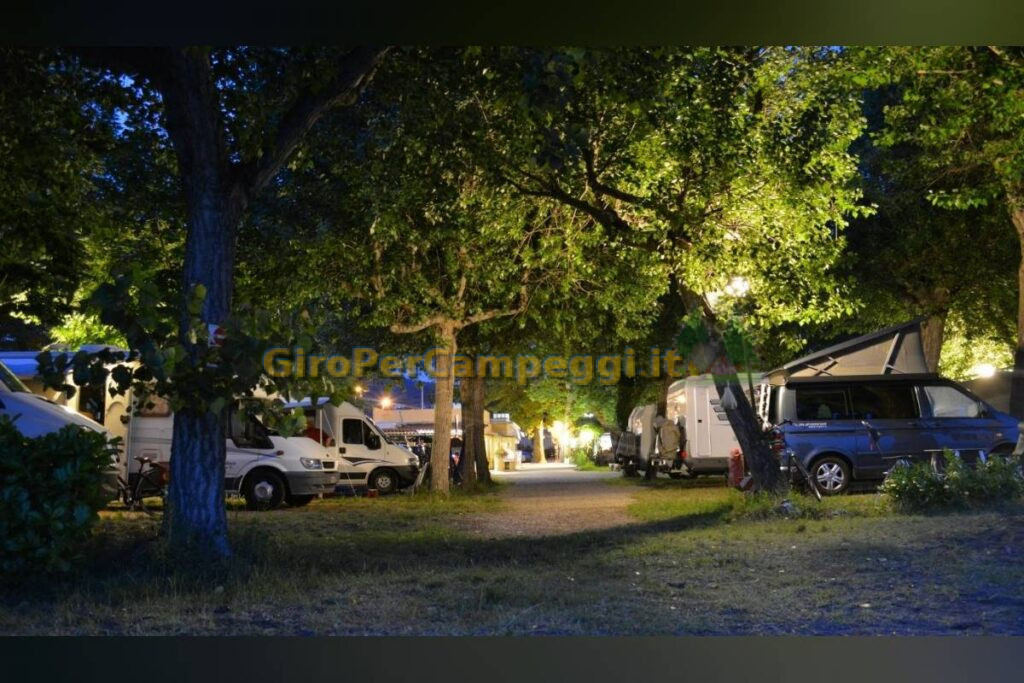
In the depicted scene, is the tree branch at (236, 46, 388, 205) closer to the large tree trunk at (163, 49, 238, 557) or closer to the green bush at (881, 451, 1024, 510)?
the large tree trunk at (163, 49, 238, 557)

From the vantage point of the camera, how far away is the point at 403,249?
1752 cm

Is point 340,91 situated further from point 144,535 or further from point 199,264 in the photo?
point 144,535

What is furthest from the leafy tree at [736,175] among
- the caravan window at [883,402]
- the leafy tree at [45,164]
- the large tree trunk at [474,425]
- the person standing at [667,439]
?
the large tree trunk at [474,425]

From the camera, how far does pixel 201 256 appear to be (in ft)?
27.4

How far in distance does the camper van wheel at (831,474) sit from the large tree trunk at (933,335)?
4.91 meters

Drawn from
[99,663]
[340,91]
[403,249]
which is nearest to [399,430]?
[403,249]

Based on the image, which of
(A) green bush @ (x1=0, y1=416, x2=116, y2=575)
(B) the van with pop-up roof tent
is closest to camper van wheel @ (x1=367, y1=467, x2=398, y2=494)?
(B) the van with pop-up roof tent

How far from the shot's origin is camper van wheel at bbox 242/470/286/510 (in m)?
16.8

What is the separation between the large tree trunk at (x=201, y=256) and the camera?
7.98 metres

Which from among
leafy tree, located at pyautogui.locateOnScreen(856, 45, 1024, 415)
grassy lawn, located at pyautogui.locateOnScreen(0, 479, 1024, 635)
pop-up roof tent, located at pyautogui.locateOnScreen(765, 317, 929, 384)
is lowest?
grassy lawn, located at pyautogui.locateOnScreen(0, 479, 1024, 635)

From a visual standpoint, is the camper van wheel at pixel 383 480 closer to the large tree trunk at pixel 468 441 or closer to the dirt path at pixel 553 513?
the large tree trunk at pixel 468 441

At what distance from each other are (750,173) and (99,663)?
9.57m

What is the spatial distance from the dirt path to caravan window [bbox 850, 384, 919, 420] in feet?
12.5
